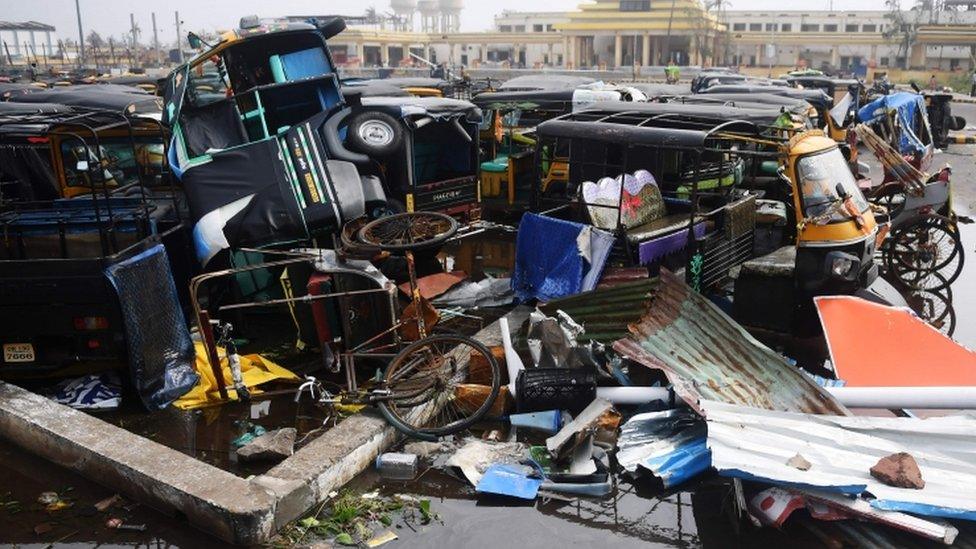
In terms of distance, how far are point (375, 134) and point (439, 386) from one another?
185 inches

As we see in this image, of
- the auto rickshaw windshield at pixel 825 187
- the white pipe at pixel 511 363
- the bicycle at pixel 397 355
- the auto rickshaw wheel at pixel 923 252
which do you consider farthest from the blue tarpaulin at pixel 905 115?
the white pipe at pixel 511 363

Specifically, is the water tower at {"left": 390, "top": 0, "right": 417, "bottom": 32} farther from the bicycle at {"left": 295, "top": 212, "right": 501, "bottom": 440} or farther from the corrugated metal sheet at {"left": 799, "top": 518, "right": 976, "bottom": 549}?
the corrugated metal sheet at {"left": 799, "top": 518, "right": 976, "bottom": 549}

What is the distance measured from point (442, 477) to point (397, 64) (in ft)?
239

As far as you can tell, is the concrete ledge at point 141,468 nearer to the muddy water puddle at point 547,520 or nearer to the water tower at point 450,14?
the muddy water puddle at point 547,520

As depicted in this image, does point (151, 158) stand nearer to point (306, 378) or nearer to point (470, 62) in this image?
point (306, 378)

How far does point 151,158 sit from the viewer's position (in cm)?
991

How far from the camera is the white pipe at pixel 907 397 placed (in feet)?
17.0

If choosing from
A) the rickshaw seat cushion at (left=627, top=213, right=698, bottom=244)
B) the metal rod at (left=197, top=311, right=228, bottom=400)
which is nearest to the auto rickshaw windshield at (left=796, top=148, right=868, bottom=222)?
the rickshaw seat cushion at (left=627, top=213, right=698, bottom=244)

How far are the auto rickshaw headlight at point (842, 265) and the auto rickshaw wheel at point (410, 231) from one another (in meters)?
3.65

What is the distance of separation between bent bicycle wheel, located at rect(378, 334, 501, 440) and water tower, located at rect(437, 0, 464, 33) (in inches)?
4207

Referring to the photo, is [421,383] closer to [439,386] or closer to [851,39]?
[439,386]

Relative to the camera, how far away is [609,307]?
6551mm

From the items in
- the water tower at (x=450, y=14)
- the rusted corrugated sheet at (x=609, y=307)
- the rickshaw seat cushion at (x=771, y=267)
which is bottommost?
the rusted corrugated sheet at (x=609, y=307)

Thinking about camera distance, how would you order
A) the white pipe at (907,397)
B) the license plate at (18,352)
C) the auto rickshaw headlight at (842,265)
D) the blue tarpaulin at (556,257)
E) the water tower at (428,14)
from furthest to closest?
the water tower at (428,14)
the blue tarpaulin at (556,257)
the auto rickshaw headlight at (842,265)
the license plate at (18,352)
the white pipe at (907,397)
